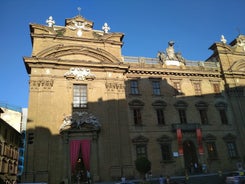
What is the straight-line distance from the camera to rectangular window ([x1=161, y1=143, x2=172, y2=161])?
27.4 m

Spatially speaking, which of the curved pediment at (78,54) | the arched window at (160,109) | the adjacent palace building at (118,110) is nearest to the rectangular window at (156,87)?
the adjacent palace building at (118,110)

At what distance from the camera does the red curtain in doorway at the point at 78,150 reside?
2342 centimetres

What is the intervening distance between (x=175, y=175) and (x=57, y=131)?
46.3ft

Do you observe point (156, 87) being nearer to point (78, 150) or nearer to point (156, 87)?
point (156, 87)

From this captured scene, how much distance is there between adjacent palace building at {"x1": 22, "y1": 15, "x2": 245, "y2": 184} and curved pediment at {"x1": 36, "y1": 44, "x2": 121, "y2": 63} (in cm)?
11

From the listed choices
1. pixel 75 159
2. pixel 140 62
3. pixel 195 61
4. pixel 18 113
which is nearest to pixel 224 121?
pixel 195 61

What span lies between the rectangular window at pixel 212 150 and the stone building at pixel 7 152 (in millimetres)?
25075

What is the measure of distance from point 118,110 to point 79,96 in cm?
470

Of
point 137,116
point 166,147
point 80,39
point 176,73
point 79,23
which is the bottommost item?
point 166,147

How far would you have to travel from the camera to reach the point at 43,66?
25781 millimetres

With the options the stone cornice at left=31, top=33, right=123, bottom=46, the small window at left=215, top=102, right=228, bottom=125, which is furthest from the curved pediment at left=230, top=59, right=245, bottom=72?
the stone cornice at left=31, top=33, right=123, bottom=46

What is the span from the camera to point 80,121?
81.0ft

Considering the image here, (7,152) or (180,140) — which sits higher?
(7,152)

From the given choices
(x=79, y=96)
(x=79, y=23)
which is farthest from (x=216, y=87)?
(x=79, y=23)
